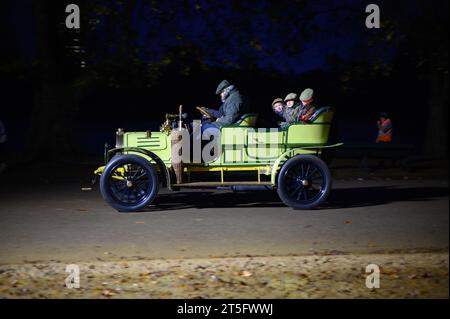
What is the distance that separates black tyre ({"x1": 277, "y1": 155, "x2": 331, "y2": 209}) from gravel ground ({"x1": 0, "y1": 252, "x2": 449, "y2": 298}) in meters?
3.32

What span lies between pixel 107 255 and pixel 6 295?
1.55 metres

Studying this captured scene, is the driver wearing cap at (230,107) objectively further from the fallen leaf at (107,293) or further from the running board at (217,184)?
the fallen leaf at (107,293)

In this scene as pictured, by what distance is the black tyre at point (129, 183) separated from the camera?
388 inches

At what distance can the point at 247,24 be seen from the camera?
1603 centimetres

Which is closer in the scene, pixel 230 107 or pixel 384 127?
pixel 230 107

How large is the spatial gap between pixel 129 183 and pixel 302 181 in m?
2.50

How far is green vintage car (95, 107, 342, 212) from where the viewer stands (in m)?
9.95

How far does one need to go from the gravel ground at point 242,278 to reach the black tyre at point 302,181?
10.9 feet

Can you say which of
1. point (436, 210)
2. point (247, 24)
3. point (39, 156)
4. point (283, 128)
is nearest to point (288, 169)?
point (283, 128)

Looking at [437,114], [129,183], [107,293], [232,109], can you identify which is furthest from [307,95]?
[437,114]

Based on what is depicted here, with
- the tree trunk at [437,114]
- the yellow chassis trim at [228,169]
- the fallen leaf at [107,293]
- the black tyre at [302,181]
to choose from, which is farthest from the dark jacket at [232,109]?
the tree trunk at [437,114]

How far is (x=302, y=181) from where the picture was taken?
1014 centimetres

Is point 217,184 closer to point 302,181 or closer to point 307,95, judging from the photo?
point 302,181

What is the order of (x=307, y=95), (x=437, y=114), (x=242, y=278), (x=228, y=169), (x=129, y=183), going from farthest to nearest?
(x=437, y=114) < (x=307, y=95) < (x=228, y=169) < (x=129, y=183) < (x=242, y=278)
